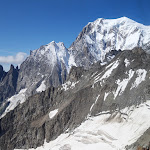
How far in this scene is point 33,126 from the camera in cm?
10712

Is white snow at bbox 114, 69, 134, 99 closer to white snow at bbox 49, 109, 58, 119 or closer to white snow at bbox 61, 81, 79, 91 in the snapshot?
white snow at bbox 61, 81, 79, 91

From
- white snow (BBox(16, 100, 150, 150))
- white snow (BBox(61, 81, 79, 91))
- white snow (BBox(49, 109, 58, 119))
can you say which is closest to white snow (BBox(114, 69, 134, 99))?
white snow (BBox(16, 100, 150, 150))

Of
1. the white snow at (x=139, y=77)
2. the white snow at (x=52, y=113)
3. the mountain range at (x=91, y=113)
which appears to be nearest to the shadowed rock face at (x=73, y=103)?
the mountain range at (x=91, y=113)

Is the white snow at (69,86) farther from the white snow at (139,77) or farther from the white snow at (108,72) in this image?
the white snow at (139,77)

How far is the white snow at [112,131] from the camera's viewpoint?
2601 inches

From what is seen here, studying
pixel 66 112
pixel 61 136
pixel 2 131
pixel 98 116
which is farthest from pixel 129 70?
pixel 2 131

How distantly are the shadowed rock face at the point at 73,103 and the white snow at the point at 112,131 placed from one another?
4251 mm

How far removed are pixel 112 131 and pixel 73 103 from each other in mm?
33326

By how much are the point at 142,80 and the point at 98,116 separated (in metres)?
22.8

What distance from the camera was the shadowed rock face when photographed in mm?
86062

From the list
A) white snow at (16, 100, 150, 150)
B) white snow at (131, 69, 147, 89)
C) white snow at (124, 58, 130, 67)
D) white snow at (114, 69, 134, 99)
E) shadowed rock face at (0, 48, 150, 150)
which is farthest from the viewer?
white snow at (124, 58, 130, 67)

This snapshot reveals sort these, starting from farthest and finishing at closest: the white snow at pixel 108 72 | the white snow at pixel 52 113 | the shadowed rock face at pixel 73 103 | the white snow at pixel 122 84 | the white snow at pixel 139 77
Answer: the white snow at pixel 52 113
the white snow at pixel 108 72
the white snow at pixel 122 84
the shadowed rock face at pixel 73 103
the white snow at pixel 139 77

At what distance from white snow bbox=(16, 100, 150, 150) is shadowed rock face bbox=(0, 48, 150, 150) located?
167 inches

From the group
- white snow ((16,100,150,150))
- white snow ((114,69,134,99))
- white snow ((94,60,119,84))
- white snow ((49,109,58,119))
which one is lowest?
white snow ((16,100,150,150))
